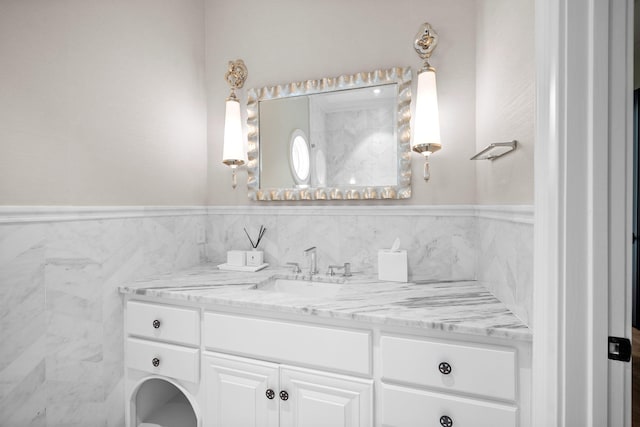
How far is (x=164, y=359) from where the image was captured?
1.41 meters

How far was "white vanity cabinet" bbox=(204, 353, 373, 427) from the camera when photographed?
114 cm

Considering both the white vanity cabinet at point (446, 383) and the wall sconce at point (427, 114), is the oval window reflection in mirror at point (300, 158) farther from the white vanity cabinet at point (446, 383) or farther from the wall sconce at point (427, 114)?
the white vanity cabinet at point (446, 383)

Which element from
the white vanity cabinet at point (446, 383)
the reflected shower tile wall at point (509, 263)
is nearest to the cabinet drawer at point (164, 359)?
the white vanity cabinet at point (446, 383)

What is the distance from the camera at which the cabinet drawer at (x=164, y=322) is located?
4.48ft

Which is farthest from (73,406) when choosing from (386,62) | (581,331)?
(386,62)

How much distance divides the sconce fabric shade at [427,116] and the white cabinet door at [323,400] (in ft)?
3.52

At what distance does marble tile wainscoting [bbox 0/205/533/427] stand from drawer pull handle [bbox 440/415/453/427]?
0.41 meters

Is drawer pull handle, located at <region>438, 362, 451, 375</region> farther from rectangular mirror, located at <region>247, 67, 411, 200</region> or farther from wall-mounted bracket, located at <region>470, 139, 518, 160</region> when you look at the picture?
rectangular mirror, located at <region>247, 67, 411, 200</region>

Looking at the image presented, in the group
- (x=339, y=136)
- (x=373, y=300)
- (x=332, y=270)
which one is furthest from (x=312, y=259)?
(x=339, y=136)

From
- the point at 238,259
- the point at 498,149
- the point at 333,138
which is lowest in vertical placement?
the point at 238,259

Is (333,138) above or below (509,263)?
above

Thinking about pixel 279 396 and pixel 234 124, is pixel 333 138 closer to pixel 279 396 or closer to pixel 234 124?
pixel 234 124

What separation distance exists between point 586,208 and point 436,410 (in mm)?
760

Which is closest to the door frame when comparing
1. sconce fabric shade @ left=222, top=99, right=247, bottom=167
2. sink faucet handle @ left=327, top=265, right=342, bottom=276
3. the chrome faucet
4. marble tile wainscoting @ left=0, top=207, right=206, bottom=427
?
sink faucet handle @ left=327, top=265, right=342, bottom=276
